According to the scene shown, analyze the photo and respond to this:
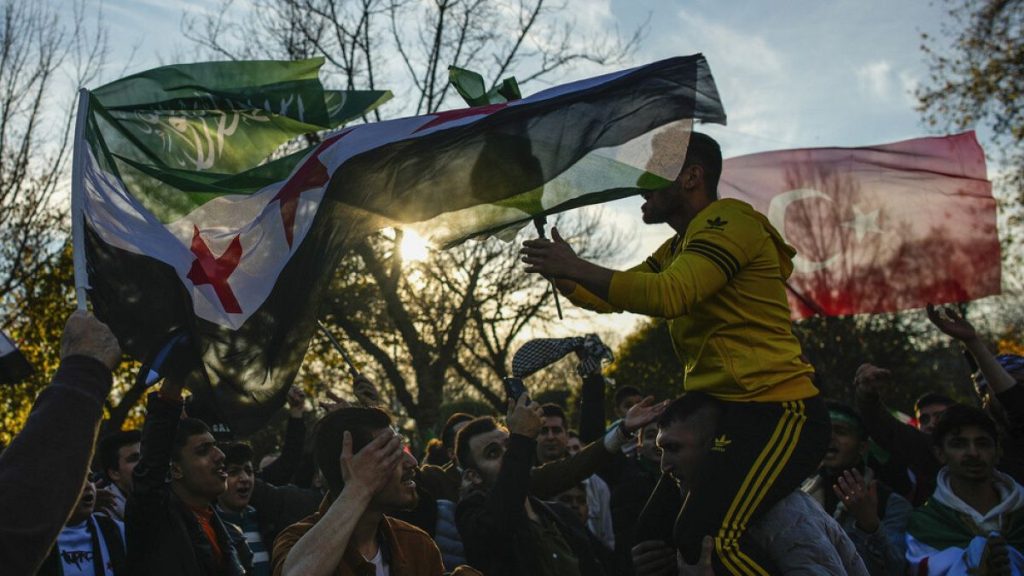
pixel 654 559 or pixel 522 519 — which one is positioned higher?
pixel 522 519

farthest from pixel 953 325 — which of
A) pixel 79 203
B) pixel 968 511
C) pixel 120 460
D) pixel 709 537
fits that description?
pixel 120 460

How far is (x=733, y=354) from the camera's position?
396 centimetres

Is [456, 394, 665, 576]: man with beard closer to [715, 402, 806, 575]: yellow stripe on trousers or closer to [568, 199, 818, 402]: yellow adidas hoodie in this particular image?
[568, 199, 818, 402]: yellow adidas hoodie

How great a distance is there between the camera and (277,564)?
3959mm

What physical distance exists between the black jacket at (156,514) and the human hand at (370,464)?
1.24 meters

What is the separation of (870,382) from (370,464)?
3.81m

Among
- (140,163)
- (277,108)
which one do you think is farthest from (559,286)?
(277,108)

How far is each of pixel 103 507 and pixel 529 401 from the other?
8.46 feet

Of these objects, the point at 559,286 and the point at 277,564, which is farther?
the point at 559,286

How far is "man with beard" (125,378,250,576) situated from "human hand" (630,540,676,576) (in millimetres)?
2136

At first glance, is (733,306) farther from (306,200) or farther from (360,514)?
(306,200)

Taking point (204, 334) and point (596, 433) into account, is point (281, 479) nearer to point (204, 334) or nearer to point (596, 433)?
point (596, 433)

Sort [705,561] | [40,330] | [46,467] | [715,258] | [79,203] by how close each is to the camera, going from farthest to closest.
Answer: [40,330]
[79,203]
[715,258]
[705,561]
[46,467]

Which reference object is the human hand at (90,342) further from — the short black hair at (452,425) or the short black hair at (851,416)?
the short black hair at (452,425)
